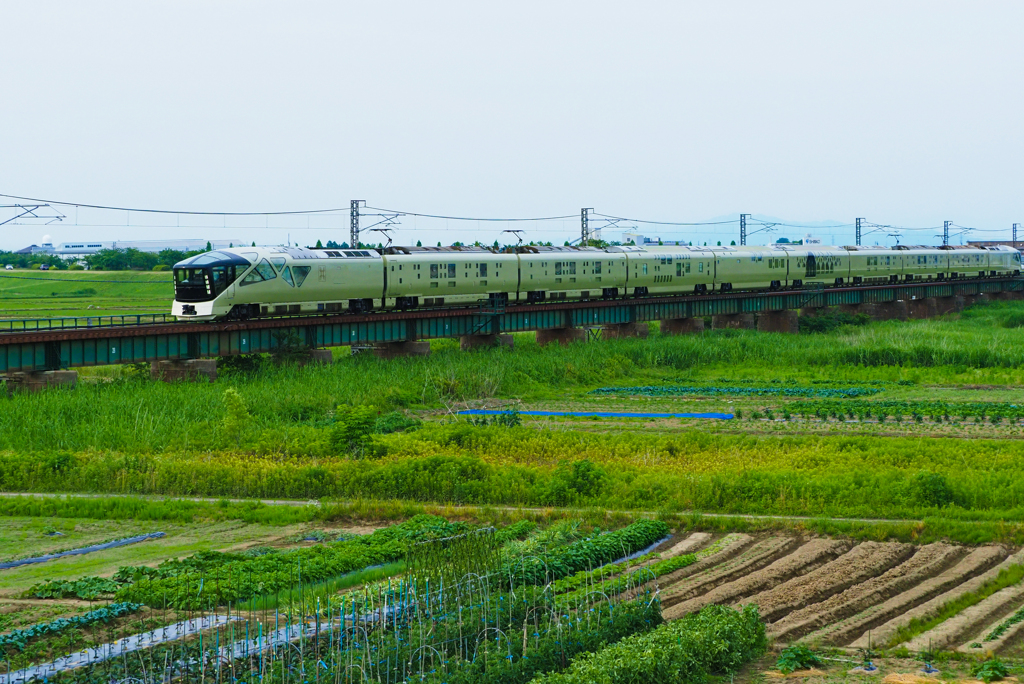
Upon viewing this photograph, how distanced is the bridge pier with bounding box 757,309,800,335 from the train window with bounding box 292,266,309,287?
44.5 m

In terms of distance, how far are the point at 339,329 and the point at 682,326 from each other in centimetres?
3199

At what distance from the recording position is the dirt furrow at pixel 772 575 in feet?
62.6

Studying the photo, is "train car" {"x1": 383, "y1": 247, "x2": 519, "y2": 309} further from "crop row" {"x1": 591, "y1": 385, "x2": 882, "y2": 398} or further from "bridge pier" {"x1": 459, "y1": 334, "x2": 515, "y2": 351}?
"crop row" {"x1": 591, "y1": 385, "x2": 882, "y2": 398}

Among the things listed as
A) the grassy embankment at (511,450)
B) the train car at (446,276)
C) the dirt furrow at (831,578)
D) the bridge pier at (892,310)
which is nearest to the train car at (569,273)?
the train car at (446,276)

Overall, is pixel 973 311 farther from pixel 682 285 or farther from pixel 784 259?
pixel 682 285

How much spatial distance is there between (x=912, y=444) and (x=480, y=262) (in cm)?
3461

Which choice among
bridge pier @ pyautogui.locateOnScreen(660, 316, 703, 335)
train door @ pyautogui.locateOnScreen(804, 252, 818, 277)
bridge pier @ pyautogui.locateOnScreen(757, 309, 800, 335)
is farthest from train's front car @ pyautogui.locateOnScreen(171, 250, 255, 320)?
train door @ pyautogui.locateOnScreen(804, 252, 818, 277)

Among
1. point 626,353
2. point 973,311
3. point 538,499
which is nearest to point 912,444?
point 538,499

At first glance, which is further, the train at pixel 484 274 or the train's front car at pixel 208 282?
the train at pixel 484 274

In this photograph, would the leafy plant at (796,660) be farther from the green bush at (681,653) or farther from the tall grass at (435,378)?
the tall grass at (435,378)

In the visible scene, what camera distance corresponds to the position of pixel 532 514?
2583 centimetres

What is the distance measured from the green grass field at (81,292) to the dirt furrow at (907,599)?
67289mm

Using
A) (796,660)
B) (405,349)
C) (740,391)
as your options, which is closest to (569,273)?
(405,349)

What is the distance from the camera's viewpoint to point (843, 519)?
82.4ft
